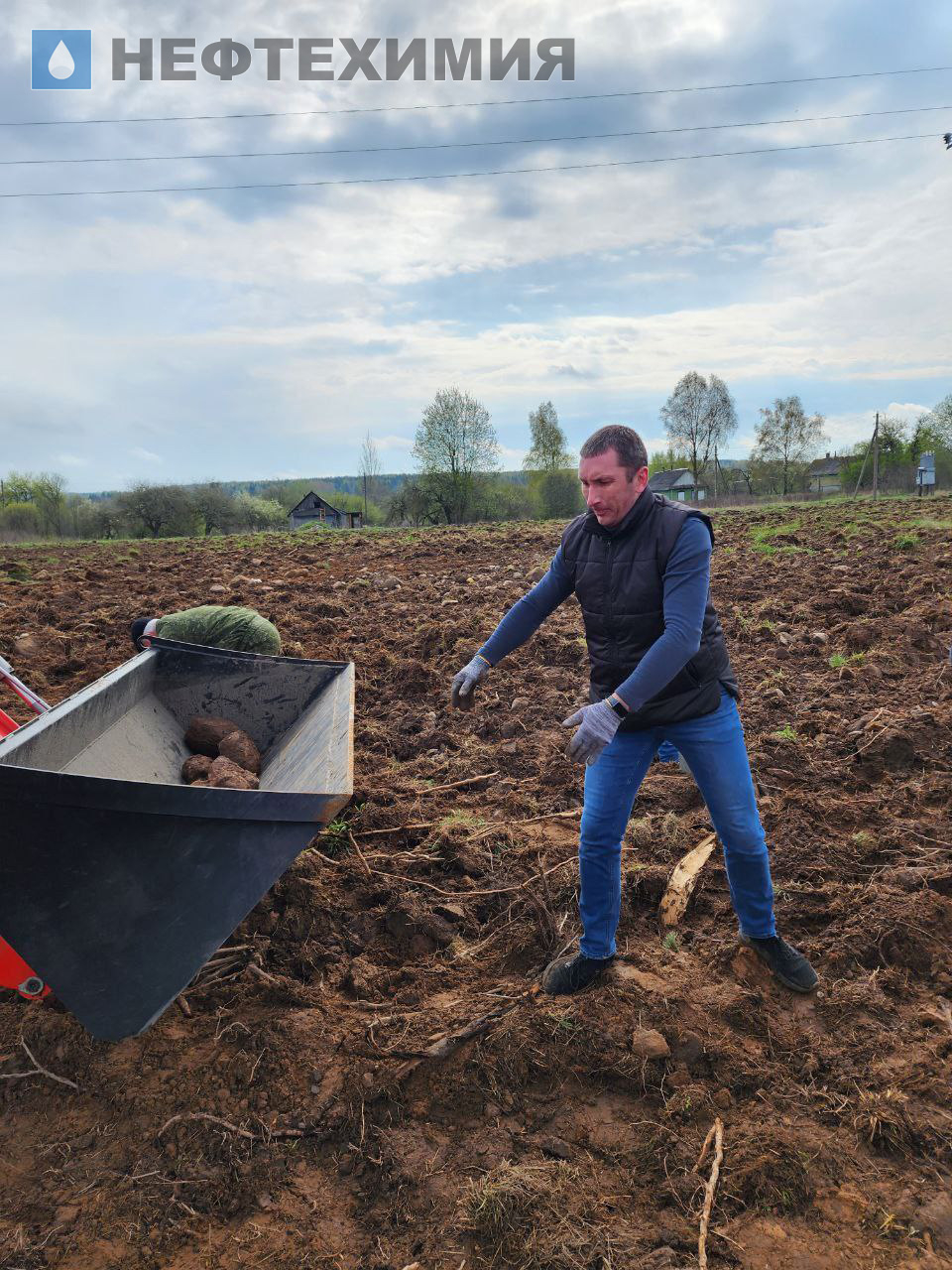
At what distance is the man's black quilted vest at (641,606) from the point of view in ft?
9.02

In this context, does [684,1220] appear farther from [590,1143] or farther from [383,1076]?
[383,1076]

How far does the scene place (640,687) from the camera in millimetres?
2605

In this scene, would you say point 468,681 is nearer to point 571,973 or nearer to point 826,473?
point 571,973

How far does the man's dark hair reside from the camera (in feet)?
8.89

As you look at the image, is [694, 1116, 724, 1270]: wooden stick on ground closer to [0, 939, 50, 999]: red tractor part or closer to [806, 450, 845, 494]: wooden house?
[0, 939, 50, 999]: red tractor part

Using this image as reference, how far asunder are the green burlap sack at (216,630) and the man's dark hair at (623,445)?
3491 millimetres

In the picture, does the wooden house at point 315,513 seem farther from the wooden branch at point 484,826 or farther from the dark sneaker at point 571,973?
the dark sneaker at point 571,973

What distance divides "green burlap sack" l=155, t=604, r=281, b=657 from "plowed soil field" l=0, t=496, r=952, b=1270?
4.39 ft

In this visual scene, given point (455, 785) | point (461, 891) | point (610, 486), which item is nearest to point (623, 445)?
point (610, 486)

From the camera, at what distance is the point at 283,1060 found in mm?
2699

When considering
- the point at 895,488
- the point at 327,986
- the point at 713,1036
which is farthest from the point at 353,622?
the point at 895,488

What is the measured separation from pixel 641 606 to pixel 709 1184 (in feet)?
5.80

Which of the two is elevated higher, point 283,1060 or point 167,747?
point 167,747

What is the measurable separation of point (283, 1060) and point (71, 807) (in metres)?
1.21
